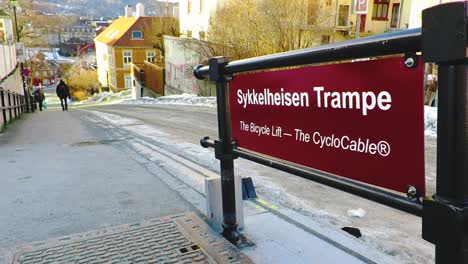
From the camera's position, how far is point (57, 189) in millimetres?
4340

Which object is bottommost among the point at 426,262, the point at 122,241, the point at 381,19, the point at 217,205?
the point at 426,262

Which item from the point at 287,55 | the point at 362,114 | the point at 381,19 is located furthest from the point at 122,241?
the point at 381,19

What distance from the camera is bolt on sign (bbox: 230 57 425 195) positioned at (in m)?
1.49

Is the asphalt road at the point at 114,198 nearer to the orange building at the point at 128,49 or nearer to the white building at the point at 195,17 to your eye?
the white building at the point at 195,17

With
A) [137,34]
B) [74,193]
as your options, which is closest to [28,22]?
[137,34]

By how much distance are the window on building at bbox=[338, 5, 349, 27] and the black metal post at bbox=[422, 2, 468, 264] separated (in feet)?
A: 95.2

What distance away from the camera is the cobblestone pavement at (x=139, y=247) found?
8.83 ft

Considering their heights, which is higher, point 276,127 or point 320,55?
point 320,55

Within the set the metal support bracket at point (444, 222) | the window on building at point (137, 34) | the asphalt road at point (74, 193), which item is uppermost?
the window on building at point (137, 34)

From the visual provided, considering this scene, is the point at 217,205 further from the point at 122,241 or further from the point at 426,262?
the point at 426,262

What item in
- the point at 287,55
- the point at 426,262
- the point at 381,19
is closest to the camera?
the point at 287,55

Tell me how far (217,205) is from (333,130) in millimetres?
1481

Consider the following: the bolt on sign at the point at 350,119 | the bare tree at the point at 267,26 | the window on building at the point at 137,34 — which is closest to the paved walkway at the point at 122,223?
the bolt on sign at the point at 350,119

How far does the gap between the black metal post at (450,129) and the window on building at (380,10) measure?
108 feet
